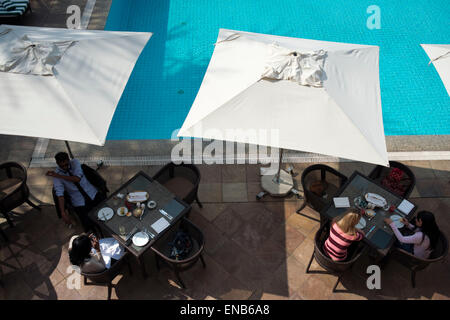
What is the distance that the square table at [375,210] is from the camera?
473cm

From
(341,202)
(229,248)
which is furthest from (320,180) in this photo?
(229,248)

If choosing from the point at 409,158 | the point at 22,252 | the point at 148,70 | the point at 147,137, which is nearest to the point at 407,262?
the point at 409,158

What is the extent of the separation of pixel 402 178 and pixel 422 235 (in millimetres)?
1308

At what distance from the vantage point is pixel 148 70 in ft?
28.9

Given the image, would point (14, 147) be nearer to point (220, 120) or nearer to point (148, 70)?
point (148, 70)

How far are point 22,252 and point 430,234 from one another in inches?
235

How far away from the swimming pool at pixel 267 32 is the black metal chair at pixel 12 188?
2053mm

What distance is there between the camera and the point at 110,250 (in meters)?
4.88

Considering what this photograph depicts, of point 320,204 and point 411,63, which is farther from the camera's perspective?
point 411,63

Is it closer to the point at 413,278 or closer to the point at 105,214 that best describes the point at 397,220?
the point at 413,278

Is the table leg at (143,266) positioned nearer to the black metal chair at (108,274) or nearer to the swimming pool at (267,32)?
the black metal chair at (108,274)

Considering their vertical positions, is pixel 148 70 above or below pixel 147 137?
above

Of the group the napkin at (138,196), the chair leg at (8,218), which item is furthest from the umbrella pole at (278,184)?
the chair leg at (8,218)

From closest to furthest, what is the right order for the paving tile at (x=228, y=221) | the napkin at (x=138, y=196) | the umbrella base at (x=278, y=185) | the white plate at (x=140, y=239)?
the white plate at (x=140, y=239), the napkin at (x=138, y=196), the paving tile at (x=228, y=221), the umbrella base at (x=278, y=185)
